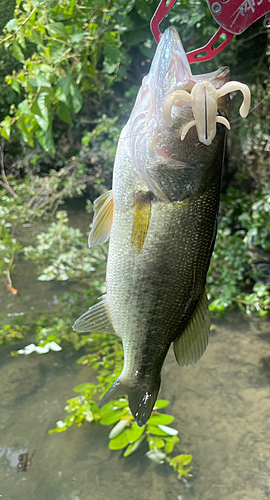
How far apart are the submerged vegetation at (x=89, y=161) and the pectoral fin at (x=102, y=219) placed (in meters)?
0.61

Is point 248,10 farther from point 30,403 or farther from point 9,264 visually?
point 9,264

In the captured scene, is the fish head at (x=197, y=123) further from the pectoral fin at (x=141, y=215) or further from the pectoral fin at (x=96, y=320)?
the pectoral fin at (x=96, y=320)

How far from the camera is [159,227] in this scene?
0.62 metres

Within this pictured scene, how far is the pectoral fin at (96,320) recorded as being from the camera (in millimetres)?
707

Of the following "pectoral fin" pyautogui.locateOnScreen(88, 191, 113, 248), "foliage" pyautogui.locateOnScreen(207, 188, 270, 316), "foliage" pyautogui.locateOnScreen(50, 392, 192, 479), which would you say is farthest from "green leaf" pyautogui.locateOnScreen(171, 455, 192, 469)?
"pectoral fin" pyautogui.locateOnScreen(88, 191, 113, 248)

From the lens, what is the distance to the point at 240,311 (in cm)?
273

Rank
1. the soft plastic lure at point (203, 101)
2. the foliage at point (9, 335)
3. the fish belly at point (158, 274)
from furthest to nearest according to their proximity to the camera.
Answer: the foliage at point (9, 335), the fish belly at point (158, 274), the soft plastic lure at point (203, 101)

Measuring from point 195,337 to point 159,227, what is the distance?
0.21 m

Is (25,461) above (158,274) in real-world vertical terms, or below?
below

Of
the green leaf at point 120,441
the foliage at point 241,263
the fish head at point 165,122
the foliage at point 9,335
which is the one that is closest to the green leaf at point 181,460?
the green leaf at point 120,441

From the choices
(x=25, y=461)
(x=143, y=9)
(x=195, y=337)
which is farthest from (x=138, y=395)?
(x=143, y=9)

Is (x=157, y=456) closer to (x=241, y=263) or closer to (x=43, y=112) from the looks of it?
(x=241, y=263)

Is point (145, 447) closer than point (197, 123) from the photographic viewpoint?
No

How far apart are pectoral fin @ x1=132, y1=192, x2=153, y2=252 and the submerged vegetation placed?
0.70 meters
